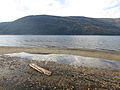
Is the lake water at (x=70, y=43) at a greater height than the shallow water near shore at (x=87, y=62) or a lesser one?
greater

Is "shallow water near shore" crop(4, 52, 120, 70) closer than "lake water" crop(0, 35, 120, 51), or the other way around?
"shallow water near shore" crop(4, 52, 120, 70)

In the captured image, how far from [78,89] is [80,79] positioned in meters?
1.96

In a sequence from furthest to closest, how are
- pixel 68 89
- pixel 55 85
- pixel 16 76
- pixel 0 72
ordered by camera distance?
1. pixel 0 72
2. pixel 16 76
3. pixel 55 85
4. pixel 68 89

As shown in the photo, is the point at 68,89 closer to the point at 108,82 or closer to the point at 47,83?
the point at 47,83

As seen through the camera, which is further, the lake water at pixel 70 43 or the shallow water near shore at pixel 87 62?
the lake water at pixel 70 43

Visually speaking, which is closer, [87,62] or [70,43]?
[87,62]

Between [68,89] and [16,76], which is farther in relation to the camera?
[16,76]

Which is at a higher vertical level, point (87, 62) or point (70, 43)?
point (70, 43)

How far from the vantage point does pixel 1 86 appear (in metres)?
10.4

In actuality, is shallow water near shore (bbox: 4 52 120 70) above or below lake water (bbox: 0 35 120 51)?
below

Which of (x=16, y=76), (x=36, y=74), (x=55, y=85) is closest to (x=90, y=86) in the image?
(x=55, y=85)

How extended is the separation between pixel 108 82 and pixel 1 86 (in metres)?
11.0

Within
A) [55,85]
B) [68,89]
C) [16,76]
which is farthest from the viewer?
[16,76]

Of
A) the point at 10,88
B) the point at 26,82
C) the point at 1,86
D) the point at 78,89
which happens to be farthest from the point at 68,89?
the point at 1,86
